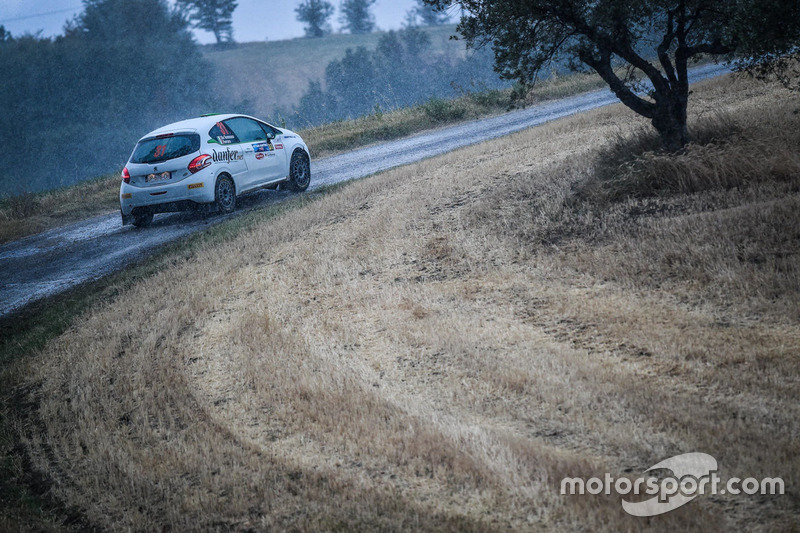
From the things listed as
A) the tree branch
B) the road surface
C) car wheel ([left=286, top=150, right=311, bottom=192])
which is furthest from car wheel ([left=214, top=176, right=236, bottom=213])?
the tree branch

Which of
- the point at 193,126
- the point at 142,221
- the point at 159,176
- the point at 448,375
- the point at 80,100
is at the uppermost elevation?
the point at 80,100

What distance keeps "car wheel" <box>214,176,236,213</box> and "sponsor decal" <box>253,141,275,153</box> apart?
3.02ft

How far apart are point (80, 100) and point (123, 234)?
5221 centimetres

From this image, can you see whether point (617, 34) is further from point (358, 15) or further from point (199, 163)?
point (358, 15)

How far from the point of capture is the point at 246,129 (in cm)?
A: 1259

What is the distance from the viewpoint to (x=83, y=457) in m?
4.50

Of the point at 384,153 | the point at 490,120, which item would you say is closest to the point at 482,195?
the point at 384,153

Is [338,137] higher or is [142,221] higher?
[338,137]

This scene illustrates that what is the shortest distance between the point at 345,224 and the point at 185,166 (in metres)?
3.42

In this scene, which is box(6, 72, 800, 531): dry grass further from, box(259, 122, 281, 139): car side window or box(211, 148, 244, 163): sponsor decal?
box(259, 122, 281, 139): car side window

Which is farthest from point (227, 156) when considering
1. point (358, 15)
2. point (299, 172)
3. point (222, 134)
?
point (358, 15)

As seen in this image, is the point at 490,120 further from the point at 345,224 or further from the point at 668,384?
the point at 668,384

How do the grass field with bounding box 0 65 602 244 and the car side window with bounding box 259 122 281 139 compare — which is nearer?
the car side window with bounding box 259 122 281 139

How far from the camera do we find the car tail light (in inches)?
443
